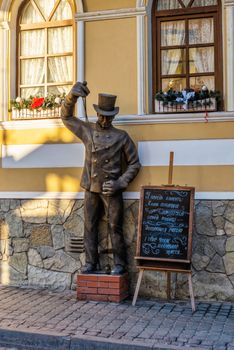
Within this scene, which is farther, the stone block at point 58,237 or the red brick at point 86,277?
the stone block at point 58,237

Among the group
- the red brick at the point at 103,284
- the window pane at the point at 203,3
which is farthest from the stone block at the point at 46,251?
the window pane at the point at 203,3

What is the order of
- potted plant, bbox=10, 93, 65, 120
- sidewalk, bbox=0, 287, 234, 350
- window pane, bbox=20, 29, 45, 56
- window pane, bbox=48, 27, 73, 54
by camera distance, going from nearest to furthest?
sidewalk, bbox=0, 287, 234, 350
potted plant, bbox=10, 93, 65, 120
window pane, bbox=48, 27, 73, 54
window pane, bbox=20, 29, 45, 56

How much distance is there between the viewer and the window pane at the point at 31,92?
306 inches

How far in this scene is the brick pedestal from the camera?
21.5 ft

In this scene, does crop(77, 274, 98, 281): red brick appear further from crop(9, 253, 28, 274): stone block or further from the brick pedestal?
crop(9, 253, 28, 274): stone block

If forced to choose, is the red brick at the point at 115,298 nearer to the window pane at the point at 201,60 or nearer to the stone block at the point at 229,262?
the stone block at the point at 229,262

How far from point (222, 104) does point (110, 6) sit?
2.05 meters

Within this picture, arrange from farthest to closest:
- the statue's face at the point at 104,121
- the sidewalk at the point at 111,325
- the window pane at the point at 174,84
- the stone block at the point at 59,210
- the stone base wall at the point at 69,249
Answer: the stone block at the point at 59,210
the window pane at the point at 174,84
the statue's face at the point at 104,121
the stone base wall at the point at 69,249
the sidewalk at the point at 111,325

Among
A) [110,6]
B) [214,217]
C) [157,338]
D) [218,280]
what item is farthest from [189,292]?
[110,6]

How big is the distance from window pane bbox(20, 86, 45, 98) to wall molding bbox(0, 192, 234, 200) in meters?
1.47

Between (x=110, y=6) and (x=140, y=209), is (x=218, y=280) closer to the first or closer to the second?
(x=140, y=209)

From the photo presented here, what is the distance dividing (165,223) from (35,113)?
2.54 m

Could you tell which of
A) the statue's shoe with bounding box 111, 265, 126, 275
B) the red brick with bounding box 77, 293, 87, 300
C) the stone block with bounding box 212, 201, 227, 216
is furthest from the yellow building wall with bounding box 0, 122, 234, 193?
the red brick with bounding box 77, 293, 87, 300

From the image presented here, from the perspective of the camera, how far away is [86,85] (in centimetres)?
700
